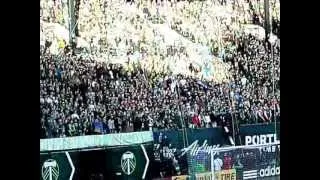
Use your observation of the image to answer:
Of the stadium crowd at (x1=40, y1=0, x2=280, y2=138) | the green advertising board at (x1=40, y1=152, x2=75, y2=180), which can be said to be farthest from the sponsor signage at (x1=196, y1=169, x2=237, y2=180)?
the green advertising board at (x1=40, y1=152, x2=75, y2=180)

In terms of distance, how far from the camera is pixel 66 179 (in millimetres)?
1850

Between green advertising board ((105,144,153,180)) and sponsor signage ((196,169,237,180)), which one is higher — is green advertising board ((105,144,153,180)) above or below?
above

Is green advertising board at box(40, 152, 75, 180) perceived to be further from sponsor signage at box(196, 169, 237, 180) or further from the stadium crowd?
sponsor signage at box(196, 169, 237, 180)

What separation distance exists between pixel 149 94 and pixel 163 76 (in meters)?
0.08

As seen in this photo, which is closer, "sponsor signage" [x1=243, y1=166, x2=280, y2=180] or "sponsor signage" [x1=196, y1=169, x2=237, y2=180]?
"sponsor signage" [x1=196, y1=169, x2=237, y2=180]

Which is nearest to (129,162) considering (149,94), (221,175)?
(149,94)

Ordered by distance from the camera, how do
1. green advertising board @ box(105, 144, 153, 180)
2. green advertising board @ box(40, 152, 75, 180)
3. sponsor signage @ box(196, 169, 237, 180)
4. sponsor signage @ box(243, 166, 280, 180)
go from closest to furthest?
1. green advertising board @ box(40, 152, 75, 180)
2. green advertising board @ box(105, 144, 153, 180)
3. sponsor signage @ box(196, 169, 237, 180)
4. sponsor signage @ box(243, 166, 280, 180)

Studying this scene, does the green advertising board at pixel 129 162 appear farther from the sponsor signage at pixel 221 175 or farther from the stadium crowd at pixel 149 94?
the sponsor signage at pixel 221 175

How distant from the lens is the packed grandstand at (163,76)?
1865mm

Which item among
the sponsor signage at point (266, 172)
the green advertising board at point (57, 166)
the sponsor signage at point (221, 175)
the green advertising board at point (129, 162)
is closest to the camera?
the green advertising board at point (57, 166)

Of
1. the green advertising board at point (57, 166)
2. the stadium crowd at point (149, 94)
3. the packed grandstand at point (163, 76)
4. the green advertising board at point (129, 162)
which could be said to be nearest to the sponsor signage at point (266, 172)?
the packed grandstand at point (163, 76)

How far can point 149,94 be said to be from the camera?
2.03 meters

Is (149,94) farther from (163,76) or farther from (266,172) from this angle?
(266,172)

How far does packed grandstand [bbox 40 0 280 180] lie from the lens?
1865mm
